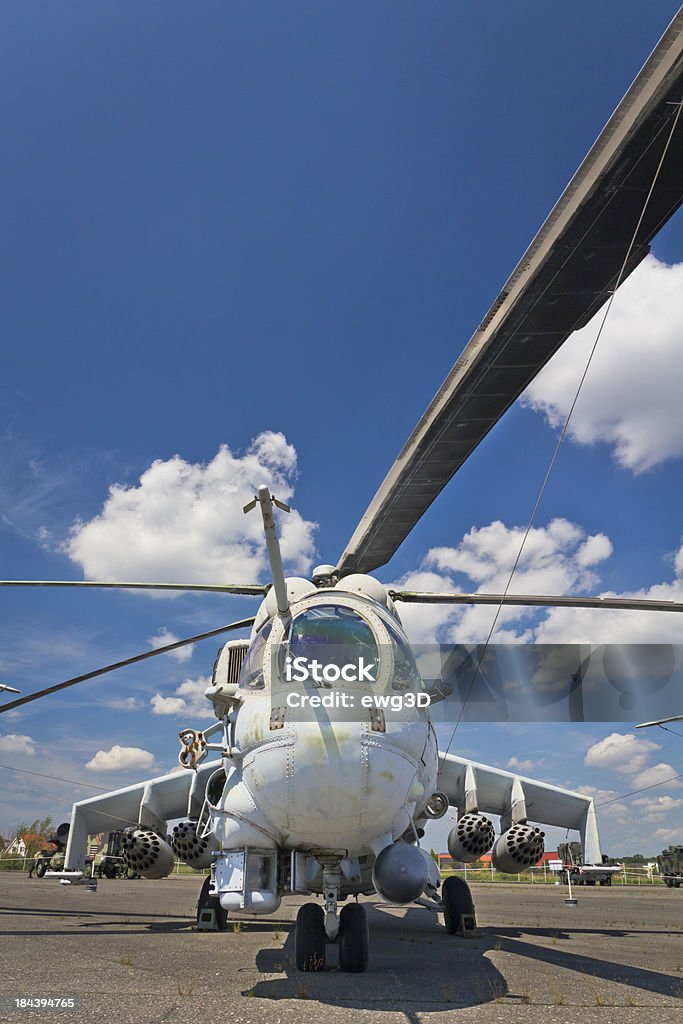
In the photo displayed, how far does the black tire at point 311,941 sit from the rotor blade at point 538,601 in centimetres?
305

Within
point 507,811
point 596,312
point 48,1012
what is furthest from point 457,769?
point 596,312

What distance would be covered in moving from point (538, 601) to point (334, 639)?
2.22 metres

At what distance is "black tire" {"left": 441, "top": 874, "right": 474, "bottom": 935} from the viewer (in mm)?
9188

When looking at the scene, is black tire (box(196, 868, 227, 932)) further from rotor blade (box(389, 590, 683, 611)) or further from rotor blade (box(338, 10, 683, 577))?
rotor blade (box(338, 10, 683, 577))

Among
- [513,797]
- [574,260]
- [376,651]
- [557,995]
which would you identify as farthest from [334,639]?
[513,797]

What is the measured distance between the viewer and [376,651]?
5520mm

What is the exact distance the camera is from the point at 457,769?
11.0 m

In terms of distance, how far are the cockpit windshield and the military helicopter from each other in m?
0.01

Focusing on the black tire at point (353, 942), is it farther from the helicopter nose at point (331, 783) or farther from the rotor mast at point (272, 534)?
the rotor mast at point (272, 534)

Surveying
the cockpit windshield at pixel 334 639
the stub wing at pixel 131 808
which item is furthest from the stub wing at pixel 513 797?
the cockpit windshield at pixel 334 639

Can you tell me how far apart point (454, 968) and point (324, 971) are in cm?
140

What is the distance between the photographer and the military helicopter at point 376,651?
10.4 feet

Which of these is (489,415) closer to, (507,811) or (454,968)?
(454,968)

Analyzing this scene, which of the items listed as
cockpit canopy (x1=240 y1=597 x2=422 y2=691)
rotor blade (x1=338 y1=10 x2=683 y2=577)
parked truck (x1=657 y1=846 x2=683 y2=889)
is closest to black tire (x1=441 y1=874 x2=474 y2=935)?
cockpit canopy (x1=240 y1=597 x2=422 y2=691)
